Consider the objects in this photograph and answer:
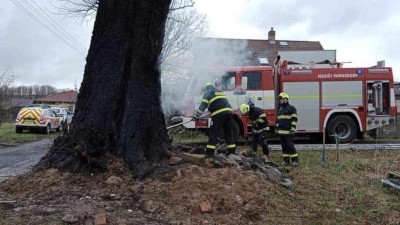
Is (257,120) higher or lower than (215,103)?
lower

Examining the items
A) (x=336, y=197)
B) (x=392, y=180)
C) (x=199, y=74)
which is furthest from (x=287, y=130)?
(x=199, y=74)

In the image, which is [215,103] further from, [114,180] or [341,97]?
[341,97]

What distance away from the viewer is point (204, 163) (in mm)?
7531

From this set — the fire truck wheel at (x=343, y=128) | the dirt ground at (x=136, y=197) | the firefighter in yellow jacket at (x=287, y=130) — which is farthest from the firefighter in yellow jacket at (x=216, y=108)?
the fire truck wheel at (x=343, y=128)

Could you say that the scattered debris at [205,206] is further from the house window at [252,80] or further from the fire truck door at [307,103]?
the fire truck door at [307,103]

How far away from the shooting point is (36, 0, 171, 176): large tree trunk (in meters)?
7.46

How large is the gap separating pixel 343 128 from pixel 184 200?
1001 centimetres

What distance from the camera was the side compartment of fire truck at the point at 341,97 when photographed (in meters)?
14.7

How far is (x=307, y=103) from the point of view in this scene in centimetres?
1473

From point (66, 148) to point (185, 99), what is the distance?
270 inches

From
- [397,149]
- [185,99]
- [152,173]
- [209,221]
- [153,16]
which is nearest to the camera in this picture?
[209,221]

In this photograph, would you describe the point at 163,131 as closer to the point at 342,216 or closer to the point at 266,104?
the point at 342,216

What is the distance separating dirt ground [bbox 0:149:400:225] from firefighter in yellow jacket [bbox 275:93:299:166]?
8.31 ft

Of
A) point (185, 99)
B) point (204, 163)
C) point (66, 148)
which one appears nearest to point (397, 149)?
point (185, 99)
